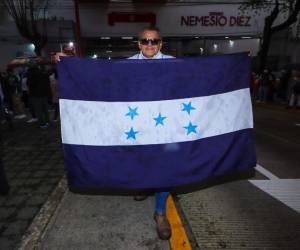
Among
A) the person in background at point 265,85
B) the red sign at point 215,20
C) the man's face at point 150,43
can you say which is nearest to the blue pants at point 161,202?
the man's face at point 150,43

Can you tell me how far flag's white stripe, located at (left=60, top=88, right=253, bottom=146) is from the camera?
117 inches

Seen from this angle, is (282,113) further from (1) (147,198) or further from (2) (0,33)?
(2) (0,33)

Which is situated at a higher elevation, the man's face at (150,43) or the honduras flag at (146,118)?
the man's face at (150,43)

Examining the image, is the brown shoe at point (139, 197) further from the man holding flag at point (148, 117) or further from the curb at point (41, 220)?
the curb at point (41, 220)

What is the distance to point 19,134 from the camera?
833 centimetres

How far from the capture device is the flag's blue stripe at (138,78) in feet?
9.52

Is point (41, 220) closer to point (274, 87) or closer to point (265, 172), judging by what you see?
point (265, 172)

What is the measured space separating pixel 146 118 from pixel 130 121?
153mm

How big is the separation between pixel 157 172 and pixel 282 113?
1124 centimetres

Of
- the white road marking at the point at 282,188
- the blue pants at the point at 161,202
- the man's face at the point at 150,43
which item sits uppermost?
the man's face at the point at 150,43

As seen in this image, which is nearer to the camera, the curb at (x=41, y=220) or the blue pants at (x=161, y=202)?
the curb at (x=41, y=220)

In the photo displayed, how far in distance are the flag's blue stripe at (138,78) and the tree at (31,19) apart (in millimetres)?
21547

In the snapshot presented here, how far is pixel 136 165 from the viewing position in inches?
120

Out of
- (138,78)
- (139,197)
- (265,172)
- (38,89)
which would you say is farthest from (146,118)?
(38,89)
